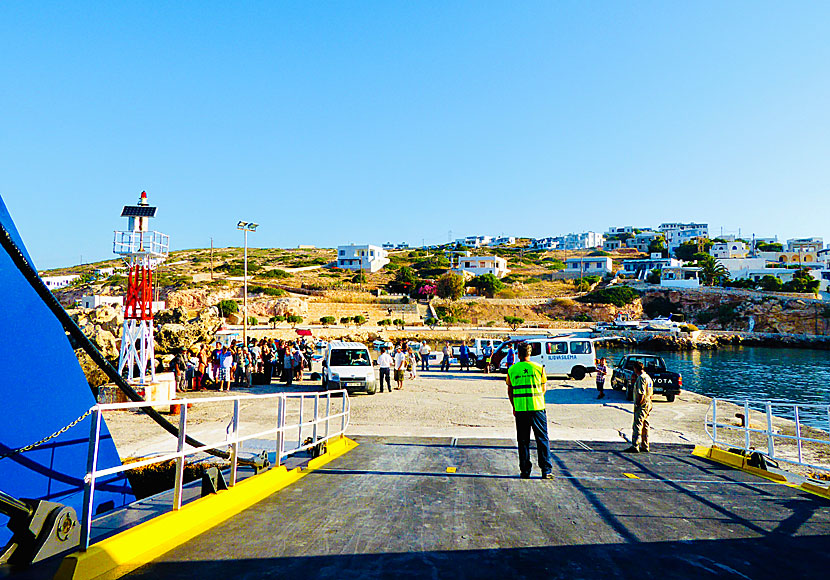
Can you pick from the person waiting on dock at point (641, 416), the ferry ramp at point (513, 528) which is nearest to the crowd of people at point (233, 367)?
the ferry ramp at point (513, 528)

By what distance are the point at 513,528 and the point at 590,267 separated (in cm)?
12866

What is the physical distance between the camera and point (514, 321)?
7875 centimetres

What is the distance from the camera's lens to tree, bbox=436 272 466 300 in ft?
293

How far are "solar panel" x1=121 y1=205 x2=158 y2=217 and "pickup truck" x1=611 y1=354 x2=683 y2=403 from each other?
16197 millimetres

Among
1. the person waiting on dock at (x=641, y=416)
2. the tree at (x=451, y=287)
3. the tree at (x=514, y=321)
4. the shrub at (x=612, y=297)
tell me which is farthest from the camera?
the shrub at (x=612, y=297)

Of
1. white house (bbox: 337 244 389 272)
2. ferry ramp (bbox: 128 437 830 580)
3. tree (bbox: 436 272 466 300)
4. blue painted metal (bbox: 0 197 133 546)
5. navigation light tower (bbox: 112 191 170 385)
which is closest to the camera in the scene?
ferry ramp (bbox: 128 437 830 580)

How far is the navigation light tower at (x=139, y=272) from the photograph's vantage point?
1554 centimetres

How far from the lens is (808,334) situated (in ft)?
244

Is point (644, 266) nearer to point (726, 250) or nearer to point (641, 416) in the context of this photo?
point (726, 250)

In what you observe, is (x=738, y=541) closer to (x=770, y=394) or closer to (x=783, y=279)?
(x=770, y=394)

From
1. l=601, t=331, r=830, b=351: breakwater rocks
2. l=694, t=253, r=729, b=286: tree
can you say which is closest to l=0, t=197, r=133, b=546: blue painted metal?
l=601, t=331, r=830, b=351: breakwater rocks

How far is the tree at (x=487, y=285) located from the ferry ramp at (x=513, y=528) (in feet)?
292

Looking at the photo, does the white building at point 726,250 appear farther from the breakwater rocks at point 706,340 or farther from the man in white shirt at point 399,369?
the man in white shirt at point 399,369

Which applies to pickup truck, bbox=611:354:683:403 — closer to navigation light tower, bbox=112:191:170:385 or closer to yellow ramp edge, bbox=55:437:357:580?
yellow ramp edge, bbox=55:437:357:580
